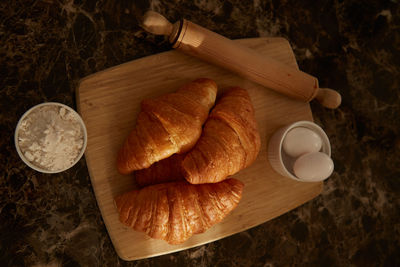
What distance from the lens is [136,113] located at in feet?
4.08

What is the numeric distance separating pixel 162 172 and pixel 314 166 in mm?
535

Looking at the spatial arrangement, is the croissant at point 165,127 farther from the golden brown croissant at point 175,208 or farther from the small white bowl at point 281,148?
the small white bowl at point 281,148

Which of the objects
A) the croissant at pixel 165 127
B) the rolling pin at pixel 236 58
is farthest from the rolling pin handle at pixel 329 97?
the croissant at pixel 165 127

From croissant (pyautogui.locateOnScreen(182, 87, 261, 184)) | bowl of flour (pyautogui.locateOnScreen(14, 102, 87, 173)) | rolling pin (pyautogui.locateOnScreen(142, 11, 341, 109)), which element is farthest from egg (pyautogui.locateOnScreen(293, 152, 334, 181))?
bowl of flour (pyautogui.locateOnScreen(14, 102, 87, 173))

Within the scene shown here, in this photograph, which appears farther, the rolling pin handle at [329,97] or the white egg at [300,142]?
the rolling pin handle at [329,97]

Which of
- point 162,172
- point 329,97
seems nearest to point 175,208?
point 162,172

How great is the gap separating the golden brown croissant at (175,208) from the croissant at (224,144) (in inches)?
2.0

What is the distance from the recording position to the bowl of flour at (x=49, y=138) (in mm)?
1046

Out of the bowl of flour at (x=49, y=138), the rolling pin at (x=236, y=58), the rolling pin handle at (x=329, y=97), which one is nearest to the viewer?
the bowl of flour at (x=49, y=138)

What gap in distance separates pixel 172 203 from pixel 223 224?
29 centimetres

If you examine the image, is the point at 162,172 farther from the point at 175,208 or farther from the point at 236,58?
the point at 236,58

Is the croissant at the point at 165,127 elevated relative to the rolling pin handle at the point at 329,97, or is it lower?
lower

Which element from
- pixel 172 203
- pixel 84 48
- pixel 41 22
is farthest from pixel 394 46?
pixel 41 22

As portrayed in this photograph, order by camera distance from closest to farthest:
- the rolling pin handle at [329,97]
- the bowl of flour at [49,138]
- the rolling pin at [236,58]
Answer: the bowl of flour at [49,138], the rolling pin at [236,58], the rolling pin handle at [329,97]
